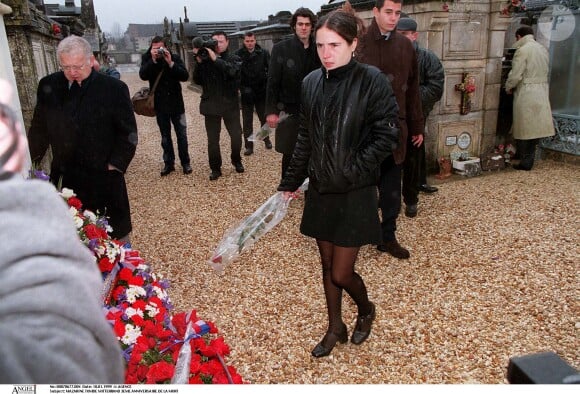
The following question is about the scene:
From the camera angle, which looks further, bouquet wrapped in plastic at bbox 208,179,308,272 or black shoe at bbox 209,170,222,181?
black shoe at bbox 209,170,222,181

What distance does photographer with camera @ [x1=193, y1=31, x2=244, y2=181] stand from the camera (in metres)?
6.77

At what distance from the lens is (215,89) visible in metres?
6.82

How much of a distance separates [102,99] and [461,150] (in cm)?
524

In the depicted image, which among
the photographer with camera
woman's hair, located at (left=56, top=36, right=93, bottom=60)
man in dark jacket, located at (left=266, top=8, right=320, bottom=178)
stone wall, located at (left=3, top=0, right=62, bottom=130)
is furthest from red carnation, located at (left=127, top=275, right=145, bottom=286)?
the photographer with camera

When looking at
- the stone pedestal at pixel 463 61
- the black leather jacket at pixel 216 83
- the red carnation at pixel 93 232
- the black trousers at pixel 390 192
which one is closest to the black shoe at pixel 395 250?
the black trousers at pixel 390 192

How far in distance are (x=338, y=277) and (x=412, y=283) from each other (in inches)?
52.1

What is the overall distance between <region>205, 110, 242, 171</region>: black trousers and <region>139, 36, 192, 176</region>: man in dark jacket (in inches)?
18.7

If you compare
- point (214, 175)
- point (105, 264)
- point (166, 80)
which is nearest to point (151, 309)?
point (105, 264)

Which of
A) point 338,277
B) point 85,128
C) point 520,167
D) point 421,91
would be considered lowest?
point 520,167

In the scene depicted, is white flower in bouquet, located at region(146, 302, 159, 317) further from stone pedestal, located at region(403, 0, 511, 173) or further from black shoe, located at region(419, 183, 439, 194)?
stone pedestal, located at region(403, 0, 511, 173)

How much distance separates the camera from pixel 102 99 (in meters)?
3.38

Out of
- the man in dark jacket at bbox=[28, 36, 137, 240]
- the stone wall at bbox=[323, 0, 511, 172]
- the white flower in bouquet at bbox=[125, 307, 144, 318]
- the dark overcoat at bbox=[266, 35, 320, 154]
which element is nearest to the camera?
the white flower in bouquet at bbox=[125, 307, 144, 318]

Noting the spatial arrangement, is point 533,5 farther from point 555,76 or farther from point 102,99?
point 102,99

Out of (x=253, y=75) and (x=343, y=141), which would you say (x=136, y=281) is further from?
(x=253, y=75)
